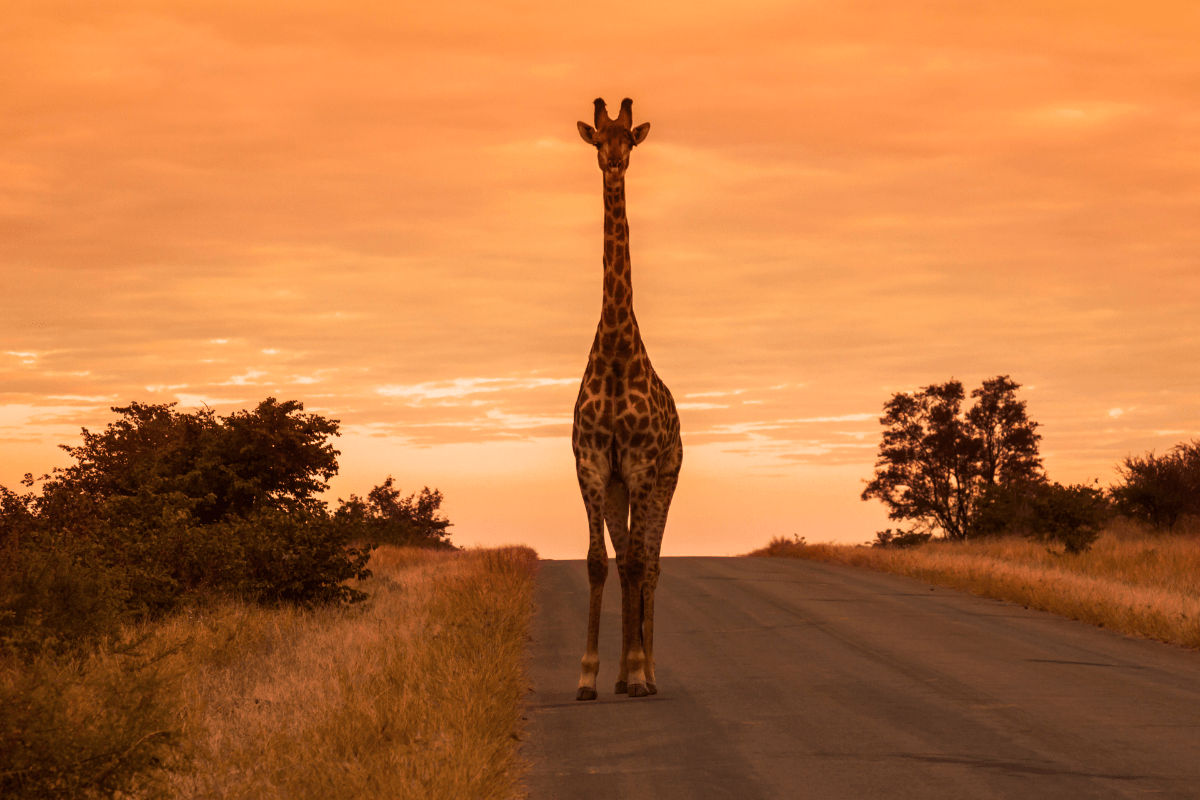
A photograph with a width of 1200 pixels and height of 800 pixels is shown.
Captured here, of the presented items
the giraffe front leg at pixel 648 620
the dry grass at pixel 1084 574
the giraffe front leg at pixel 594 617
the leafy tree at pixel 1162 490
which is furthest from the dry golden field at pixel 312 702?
the leafy tree at pixel 1162 490

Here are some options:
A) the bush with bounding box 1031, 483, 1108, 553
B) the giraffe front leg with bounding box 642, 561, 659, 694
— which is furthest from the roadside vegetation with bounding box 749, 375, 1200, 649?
the giraffe front leg with bounding box 642, 561, 659, 694

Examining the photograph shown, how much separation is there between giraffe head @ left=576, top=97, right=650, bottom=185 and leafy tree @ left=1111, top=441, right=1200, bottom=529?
37.9 meters

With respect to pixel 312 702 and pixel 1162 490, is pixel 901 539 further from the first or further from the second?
pixel 312 702

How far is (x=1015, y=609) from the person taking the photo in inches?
758

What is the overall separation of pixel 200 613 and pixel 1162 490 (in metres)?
37.6

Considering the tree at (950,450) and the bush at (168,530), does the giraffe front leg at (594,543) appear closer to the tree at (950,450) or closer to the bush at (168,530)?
the bush at (168,530)

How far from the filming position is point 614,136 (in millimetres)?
12086

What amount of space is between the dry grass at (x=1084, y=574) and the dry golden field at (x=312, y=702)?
8535mm

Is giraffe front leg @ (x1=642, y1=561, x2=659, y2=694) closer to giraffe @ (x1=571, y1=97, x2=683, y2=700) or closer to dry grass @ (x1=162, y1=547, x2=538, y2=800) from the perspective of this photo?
giraffe @ (x1=571, y1=97, x2=683, y2=700)

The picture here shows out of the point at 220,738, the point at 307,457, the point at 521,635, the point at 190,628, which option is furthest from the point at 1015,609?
the point at 307,457

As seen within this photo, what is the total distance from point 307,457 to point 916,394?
30463 millimetres

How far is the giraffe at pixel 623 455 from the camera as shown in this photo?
11719 millimetres

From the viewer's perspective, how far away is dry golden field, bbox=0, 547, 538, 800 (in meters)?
7.28

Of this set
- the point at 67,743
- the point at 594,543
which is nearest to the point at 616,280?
the point at 594,543
